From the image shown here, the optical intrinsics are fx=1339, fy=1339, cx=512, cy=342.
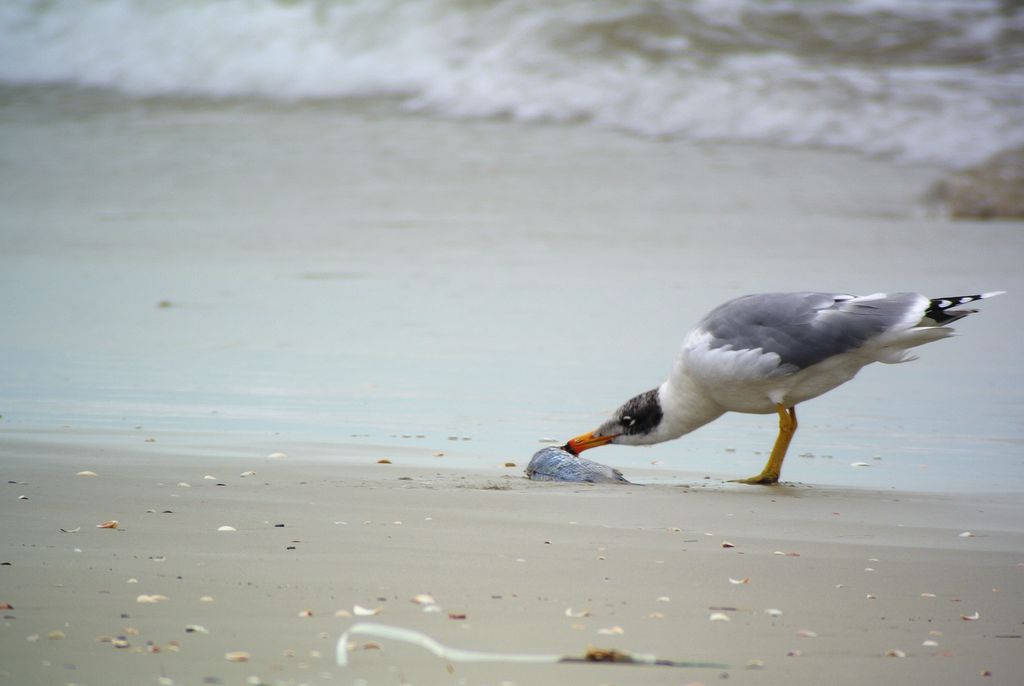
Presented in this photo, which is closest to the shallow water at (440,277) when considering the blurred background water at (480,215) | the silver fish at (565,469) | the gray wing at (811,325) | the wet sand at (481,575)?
the blurred background water at (480,215)

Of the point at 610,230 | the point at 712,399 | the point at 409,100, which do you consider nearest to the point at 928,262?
the point at 610,230

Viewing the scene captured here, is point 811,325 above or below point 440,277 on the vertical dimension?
below

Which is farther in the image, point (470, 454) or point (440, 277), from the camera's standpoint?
point (440, 277)

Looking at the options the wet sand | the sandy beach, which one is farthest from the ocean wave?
the wet sand

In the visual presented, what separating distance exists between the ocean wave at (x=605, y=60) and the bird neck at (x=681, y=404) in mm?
13777

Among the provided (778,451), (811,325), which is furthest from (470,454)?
(811,325)

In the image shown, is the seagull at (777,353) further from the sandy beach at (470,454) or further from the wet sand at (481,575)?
the wet sand at (481,575)

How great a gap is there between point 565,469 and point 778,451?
90cm

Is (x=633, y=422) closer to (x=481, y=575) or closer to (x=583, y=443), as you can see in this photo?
(x=583, y=443)

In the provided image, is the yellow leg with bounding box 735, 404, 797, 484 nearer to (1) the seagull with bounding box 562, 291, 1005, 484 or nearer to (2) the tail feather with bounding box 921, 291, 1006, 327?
(1) the seagull with bounding box 562, 291, 1005, 484

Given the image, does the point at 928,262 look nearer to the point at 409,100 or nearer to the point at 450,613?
the point at 450,613

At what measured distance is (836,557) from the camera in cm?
370

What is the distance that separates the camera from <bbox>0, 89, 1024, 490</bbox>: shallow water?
6004 mm

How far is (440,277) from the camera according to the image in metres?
10.9
